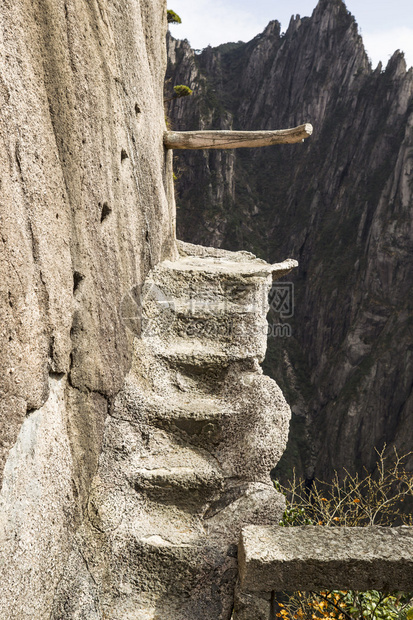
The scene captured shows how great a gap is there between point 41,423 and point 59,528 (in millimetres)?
640

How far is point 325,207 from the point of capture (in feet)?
220

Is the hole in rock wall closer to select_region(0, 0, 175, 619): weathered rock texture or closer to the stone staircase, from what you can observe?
select_region(0, 0, 175, 619): weathered rock texture

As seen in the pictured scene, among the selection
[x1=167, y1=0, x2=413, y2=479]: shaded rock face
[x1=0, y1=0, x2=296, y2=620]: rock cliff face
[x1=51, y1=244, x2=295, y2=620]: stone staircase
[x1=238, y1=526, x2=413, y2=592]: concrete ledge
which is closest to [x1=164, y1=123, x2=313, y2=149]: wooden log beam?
[x1=0, y1=0, x2=296, y2=620]: rock cliff face

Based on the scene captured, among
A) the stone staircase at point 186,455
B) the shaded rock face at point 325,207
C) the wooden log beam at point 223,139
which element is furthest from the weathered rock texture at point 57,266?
the shaded rock face at point 325,207

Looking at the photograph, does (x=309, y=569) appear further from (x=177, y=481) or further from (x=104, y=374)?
(x=104, y=374)

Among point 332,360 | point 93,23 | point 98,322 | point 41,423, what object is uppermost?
point 93,23

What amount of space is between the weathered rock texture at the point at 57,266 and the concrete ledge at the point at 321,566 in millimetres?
1053

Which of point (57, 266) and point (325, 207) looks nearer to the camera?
point (57, 266)

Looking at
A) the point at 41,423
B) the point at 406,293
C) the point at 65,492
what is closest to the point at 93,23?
the point at 41,423

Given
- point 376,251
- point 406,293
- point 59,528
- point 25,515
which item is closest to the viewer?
point 25,515

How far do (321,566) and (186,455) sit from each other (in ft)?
3.83

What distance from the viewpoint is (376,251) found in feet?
173

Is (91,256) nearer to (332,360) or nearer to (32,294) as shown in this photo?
(32,294)

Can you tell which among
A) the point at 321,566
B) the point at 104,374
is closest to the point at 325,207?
the point at 104,374
